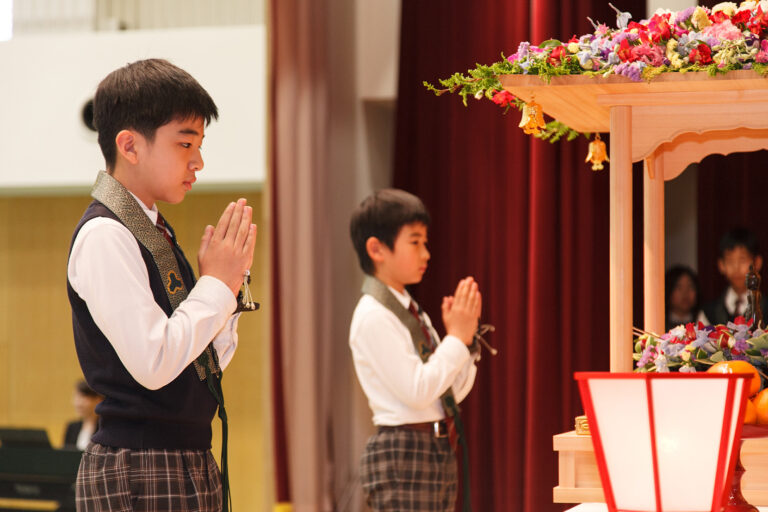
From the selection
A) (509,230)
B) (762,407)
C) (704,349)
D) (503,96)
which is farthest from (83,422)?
(762,407)

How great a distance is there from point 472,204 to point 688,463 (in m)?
3.62

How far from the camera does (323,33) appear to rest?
4922mm

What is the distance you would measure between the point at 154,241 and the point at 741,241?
3218 mm

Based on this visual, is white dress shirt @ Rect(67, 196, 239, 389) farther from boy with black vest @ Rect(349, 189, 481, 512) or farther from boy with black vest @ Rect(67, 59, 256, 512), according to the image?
boy with black vest @ Rect(349, 189, 481, 512)

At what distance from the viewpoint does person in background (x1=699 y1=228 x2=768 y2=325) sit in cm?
444

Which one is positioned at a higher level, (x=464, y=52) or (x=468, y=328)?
(x=464, y=52)

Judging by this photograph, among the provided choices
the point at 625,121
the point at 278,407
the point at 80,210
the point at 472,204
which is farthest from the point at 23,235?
the point at 625,121

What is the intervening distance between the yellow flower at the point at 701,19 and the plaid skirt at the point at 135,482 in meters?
1.55

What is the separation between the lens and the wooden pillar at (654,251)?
3.04 meters

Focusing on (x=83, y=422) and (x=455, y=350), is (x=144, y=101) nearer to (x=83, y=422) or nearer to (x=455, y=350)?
(x=455, y=350)

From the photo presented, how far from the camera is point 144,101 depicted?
6.26ft

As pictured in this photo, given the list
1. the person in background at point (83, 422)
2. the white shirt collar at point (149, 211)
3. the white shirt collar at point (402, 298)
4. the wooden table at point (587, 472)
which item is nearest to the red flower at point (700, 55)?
the wooden table at point (587, 472)

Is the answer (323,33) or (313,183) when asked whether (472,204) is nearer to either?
(313,183)

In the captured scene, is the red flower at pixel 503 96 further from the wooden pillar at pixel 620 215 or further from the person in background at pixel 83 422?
the person in background at pixel 83 422
